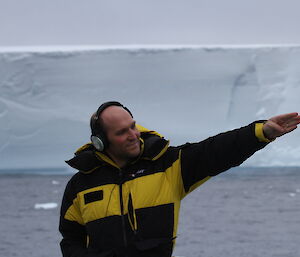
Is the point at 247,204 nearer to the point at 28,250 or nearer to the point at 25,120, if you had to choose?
the point at 25,120

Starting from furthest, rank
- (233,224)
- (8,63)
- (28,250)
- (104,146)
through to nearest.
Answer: (8,63) → (233,224) → (28,250) → (104,146)

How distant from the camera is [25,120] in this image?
1445cm

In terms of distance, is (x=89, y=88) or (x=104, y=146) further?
(x=89, y=88)

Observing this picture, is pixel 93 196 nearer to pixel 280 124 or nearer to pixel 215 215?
pixel 280 124

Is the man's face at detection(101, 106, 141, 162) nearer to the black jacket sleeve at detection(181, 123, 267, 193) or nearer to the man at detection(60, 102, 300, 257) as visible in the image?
the man at detection(60, 102, 300, 257)

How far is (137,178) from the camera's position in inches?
76.1

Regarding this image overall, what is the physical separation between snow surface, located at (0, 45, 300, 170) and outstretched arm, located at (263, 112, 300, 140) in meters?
12.6

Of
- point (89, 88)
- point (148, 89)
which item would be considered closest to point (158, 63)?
point (148, 89)

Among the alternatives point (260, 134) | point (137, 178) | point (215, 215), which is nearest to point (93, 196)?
point (137, 178)

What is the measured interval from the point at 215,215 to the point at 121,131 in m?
11.1

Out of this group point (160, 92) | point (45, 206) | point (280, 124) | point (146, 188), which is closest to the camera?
point (280, 124)

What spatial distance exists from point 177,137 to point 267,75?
2.40 m

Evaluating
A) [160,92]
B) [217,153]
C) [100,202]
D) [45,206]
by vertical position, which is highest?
[217,153]

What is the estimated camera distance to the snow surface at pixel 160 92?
14.4m
